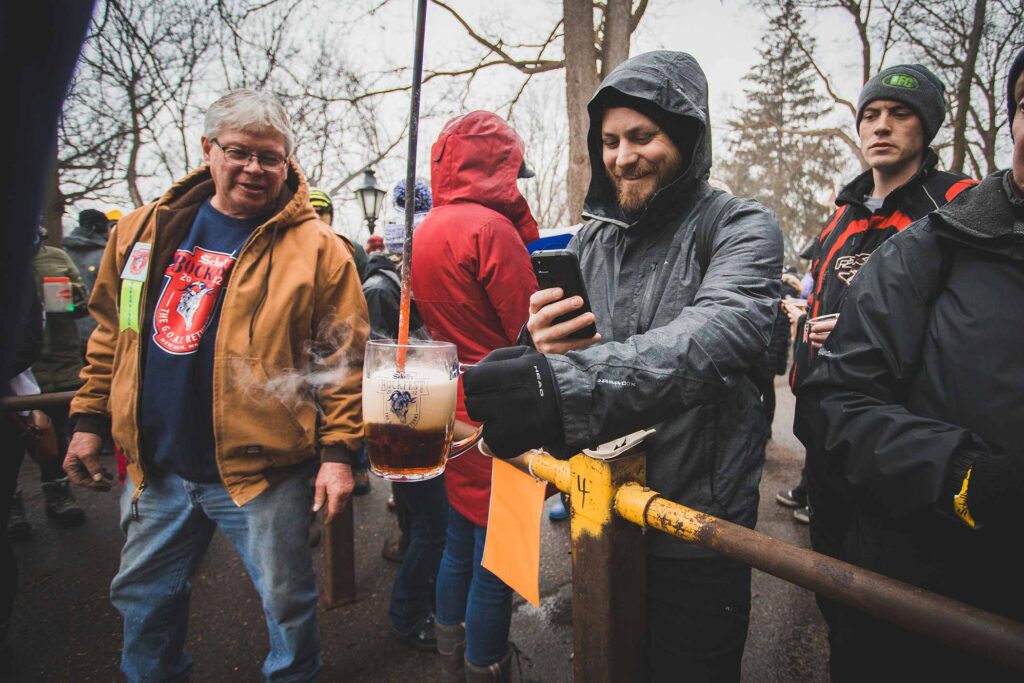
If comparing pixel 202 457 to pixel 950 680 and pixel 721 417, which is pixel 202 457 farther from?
pixel 950 680

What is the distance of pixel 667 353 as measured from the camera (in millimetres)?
983

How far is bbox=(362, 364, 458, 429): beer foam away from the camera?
52.3 inches

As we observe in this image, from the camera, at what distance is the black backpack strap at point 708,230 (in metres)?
1.40

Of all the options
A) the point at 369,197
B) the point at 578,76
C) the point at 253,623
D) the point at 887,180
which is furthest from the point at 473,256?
the point at 369,197

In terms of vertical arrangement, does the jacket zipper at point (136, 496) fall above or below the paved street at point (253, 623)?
above

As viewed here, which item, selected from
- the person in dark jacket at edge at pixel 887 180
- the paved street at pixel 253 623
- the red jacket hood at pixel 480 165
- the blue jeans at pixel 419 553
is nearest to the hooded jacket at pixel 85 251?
the paved street at pixel 253 623

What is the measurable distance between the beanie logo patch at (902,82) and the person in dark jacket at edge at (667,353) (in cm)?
168

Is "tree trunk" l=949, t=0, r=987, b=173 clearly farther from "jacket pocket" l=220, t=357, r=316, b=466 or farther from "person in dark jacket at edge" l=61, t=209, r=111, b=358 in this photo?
"person in dark jacket at edge" l=61, t=209, r=111, b=358

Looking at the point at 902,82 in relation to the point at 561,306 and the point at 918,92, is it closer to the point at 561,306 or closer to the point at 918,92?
the point at 918,92

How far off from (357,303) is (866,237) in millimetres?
2458

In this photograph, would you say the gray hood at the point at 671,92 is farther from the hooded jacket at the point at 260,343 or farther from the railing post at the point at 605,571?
the hooded jacket at the point at 260,343

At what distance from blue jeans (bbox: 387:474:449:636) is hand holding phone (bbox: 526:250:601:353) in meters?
1.68

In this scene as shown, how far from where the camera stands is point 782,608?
303 centimetres

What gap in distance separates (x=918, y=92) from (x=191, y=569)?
12.7 ft
